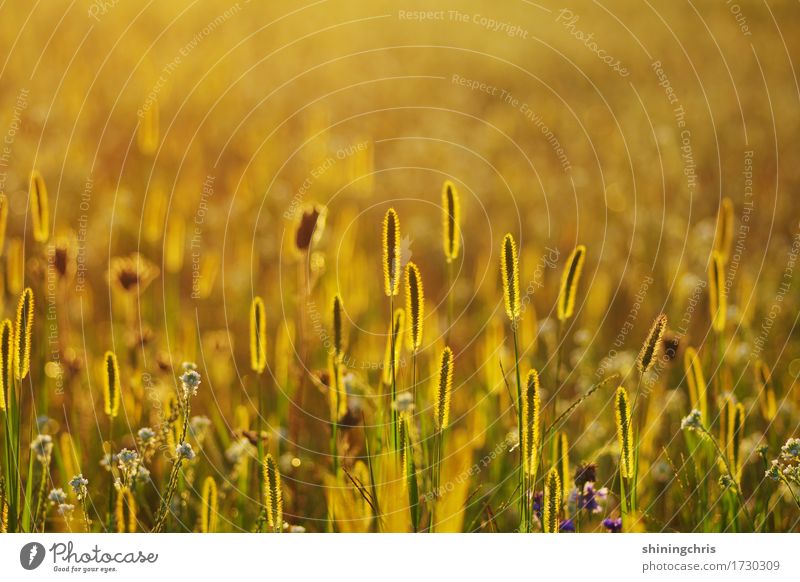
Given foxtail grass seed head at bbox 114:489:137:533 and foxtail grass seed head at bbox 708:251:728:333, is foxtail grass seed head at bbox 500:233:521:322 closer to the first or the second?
foxtail grass seed head at bbox 708:251:728:333

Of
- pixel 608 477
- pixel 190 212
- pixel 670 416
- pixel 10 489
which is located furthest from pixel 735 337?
pixel 10 489

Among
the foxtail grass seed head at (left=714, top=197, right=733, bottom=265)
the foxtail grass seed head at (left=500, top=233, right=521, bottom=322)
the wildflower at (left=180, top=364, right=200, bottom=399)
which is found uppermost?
the foxtail grass seed head at (left=714, top=197, right=733, bottom=265)

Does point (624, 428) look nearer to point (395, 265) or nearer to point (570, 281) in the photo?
point (570, 281)

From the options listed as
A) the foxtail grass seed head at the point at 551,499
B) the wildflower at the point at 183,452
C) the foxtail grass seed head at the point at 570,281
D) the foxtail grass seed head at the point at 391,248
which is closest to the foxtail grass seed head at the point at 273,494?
the wildflower at the point at 183,452

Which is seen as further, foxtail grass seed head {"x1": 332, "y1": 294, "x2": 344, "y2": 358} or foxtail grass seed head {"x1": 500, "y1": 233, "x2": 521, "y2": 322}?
foxtail grass seed head {"x1": 332, "y1": 294, "x2": 344, "y2": 358}

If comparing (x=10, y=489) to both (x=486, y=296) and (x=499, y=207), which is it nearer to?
(x=486, y=296)


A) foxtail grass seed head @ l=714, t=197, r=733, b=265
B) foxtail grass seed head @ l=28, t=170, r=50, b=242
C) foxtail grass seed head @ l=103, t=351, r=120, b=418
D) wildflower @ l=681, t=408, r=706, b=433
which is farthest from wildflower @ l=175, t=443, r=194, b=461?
foxtail grass seed head @ l=714, t=197, r=733, b=265

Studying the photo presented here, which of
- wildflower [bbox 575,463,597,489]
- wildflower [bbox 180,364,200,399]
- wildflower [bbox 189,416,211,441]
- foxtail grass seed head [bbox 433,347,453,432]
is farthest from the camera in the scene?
wildflower [bbox 189,416,211,441]
